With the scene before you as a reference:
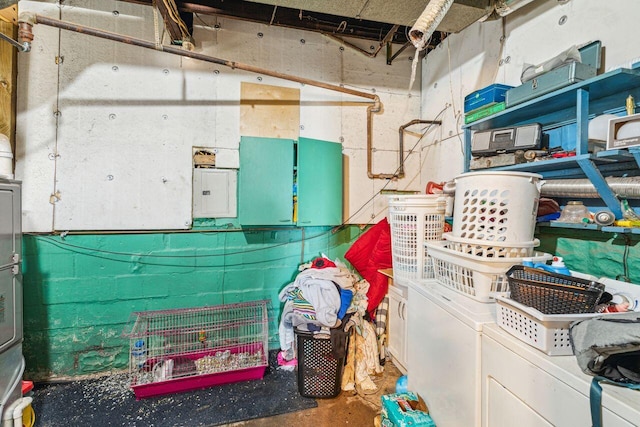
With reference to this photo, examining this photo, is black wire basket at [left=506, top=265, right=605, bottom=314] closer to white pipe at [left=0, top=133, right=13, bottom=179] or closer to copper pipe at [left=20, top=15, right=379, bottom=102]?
copper pipe at [left=20, top=15, right=379, bottom=102]

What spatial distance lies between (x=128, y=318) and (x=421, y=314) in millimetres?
2312

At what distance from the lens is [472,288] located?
1370 mm

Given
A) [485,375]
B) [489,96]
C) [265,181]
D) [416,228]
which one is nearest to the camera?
[485,375]

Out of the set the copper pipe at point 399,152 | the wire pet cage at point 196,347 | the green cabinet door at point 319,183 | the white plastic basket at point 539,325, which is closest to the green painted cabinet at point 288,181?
the green cabinet door at point 319,183

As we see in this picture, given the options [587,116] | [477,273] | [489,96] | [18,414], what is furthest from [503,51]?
[18,414]

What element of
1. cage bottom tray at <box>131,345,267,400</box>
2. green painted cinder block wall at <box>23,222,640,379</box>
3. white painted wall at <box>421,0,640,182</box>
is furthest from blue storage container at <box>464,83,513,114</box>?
cage bottom tray at <box>131,345,267,400</box>

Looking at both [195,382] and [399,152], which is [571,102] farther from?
[195,382]

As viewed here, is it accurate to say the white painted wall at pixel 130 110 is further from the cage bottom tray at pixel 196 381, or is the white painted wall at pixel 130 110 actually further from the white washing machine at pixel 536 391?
the white washing machine at pixel 536 391

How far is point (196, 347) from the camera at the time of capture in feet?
7.67

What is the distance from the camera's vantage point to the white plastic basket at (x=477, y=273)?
128cm

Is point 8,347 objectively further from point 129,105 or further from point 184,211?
point 129,105

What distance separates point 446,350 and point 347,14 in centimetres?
226

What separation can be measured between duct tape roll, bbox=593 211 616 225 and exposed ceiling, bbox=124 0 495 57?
1.53m

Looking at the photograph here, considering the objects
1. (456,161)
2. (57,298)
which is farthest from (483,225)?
(57,298)
